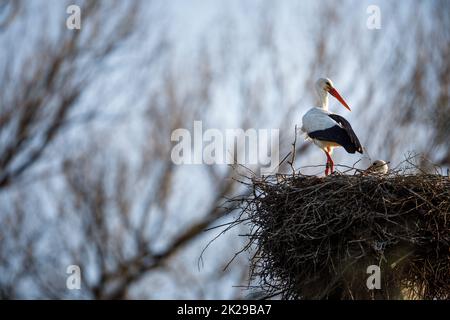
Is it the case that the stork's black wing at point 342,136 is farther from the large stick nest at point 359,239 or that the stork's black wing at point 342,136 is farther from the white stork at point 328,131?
the large stick nest at point 359,239

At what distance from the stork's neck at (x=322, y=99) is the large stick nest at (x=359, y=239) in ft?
7.00

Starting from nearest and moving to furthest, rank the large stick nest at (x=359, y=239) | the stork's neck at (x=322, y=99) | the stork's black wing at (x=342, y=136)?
the large stick nest at (x=359, y=239) < the stork's black wing at (x=342, y=136) < the stork's neck at (x=322, y=99)

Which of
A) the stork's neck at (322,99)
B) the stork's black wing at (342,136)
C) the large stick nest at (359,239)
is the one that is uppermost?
the stork's neck at (322,99)

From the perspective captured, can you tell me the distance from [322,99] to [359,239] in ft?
9.12

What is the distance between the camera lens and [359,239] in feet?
21.3

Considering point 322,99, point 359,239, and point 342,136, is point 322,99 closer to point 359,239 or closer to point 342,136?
point 342,136

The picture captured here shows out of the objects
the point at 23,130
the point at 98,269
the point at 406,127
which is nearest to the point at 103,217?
the point at 98,269

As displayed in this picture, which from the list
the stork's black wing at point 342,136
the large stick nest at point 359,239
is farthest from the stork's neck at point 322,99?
the large stick nest at point 359,239

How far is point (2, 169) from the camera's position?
589 inches

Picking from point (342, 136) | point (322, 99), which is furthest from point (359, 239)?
point (322, 99)

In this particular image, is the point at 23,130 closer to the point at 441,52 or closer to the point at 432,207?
the point at 441,52

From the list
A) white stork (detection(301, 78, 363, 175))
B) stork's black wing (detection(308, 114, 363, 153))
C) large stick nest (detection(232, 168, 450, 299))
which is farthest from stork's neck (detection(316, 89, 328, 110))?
large stick nest (detection(232, 168, 450, 299))

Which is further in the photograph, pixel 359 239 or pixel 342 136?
pixel 342 136

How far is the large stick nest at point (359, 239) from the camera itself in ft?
21.4
